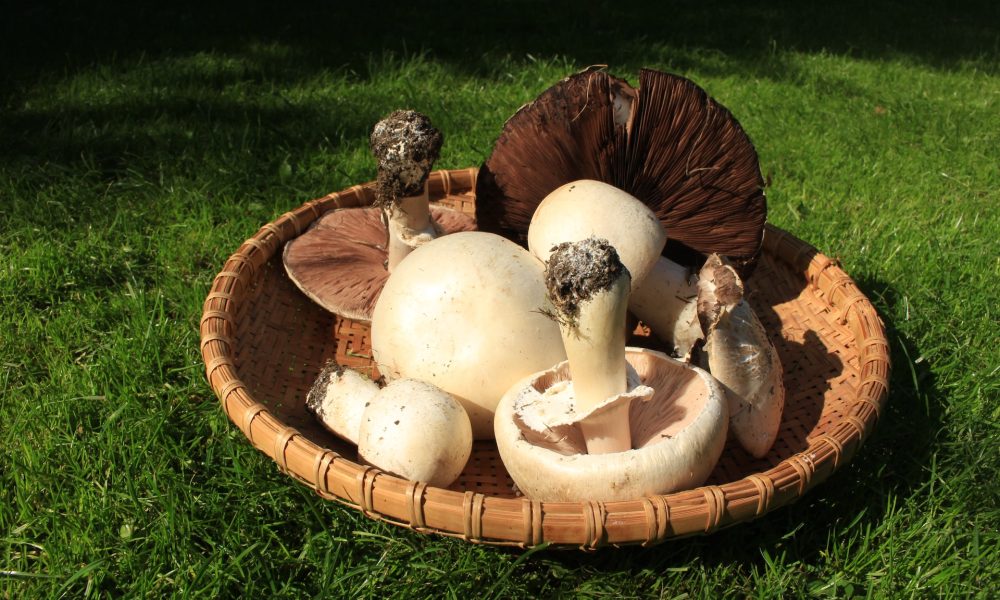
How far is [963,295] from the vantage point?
2.96 metres

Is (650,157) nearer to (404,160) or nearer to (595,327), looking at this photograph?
(404,160)

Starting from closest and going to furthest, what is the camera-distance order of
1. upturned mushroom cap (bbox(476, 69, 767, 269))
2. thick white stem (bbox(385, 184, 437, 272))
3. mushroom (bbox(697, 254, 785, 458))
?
Result: mushroom (bbox(697, 254, 785, 458)), upturned mushroom cap (bbox(476, 69, 767, 269)), thick white stem (bbox(385, 184, 437, 272))

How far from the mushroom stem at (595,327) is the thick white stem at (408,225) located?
79 cm

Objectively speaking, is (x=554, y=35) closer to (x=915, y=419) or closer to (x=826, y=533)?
(x=915, y=419)

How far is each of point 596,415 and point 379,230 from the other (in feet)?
4.10

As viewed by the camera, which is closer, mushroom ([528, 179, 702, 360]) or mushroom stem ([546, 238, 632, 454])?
mushroom stem ([546, 238, 632, 454])

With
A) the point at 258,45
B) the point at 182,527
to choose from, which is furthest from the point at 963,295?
the point at 258,45

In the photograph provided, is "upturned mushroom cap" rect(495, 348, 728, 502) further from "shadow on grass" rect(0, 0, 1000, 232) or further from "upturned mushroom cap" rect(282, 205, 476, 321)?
"shadow on grass" rect(0, 0, 1000, 232)

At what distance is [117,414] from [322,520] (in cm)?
67

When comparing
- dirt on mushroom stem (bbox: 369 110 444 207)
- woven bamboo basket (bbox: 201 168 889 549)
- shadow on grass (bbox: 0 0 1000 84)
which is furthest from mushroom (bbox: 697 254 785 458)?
shadow on grass (bbox: 0 0 1000 84)

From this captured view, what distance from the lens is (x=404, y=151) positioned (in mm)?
2232

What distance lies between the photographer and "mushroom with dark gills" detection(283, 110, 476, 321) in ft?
7.39

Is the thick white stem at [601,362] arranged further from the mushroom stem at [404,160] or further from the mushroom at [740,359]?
the mushroom stem at [404,160]

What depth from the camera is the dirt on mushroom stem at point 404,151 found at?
7.34 ft
